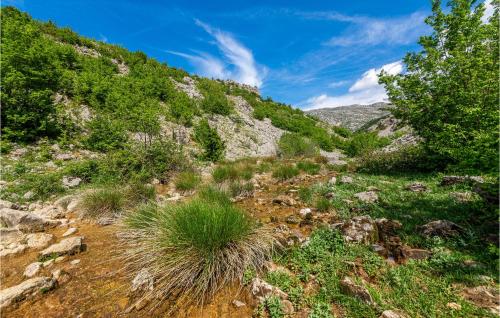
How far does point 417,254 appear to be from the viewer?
9.34 feet

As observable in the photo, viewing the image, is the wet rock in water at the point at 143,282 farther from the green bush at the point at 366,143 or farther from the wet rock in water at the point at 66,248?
the green bush at the point at 366,143

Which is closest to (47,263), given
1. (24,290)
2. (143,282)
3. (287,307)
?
(24,290)

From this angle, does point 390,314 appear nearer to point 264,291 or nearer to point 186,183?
point 264,291

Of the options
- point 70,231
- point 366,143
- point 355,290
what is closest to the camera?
point 355,290

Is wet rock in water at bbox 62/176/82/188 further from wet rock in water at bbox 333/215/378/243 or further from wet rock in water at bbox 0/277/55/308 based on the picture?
wet rock in water at bbox 333/215/378/243

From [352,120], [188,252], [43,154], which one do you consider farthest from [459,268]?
[352,120]

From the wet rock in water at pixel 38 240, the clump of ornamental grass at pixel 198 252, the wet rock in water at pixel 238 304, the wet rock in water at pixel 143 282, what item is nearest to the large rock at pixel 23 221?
the wet rock in water at pixel 38 240

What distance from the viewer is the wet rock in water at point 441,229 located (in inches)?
126

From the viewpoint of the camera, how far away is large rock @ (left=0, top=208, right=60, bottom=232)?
418cm

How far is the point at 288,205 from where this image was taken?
18.7 ft

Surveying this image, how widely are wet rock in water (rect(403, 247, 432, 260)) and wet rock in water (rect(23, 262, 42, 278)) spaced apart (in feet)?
16.4

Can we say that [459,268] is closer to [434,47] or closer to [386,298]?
[386,298]

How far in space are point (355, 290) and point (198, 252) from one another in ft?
6.18

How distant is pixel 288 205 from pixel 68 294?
14.5 feet
